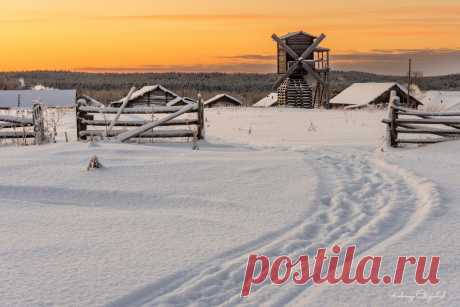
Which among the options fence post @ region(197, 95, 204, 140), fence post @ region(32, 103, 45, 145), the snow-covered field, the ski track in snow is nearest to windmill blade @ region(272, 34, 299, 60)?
fence post @ region(197, 95, 204, 140)

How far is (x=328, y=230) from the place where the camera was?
6105 mm

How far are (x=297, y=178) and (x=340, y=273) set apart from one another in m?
A: 4.14

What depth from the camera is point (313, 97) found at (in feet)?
144

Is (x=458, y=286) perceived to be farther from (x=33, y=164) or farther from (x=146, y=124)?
(x=146, y=124)

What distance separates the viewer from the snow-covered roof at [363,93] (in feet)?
160

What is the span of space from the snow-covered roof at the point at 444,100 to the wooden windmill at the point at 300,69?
12.4 metres

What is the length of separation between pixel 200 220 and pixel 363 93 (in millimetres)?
47384

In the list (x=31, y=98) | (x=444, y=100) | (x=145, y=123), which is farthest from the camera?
(x=31, y=98)

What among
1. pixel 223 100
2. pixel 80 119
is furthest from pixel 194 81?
pixel 80 119

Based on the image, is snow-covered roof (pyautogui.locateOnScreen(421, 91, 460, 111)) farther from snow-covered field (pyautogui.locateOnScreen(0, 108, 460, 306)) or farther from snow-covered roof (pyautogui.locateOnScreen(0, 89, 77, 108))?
snow-covered roof (pyautogui.locateOnScreen(0, 89, 77, 108))

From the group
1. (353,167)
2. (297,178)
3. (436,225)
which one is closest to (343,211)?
(436,225)

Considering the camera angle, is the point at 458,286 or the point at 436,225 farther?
the point at 436,225

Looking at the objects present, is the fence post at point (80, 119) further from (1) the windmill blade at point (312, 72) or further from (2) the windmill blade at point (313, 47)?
(2) the windmill blade at point (313, 47)

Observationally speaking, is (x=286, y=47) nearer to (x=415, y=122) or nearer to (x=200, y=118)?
(x=200, y=118)
